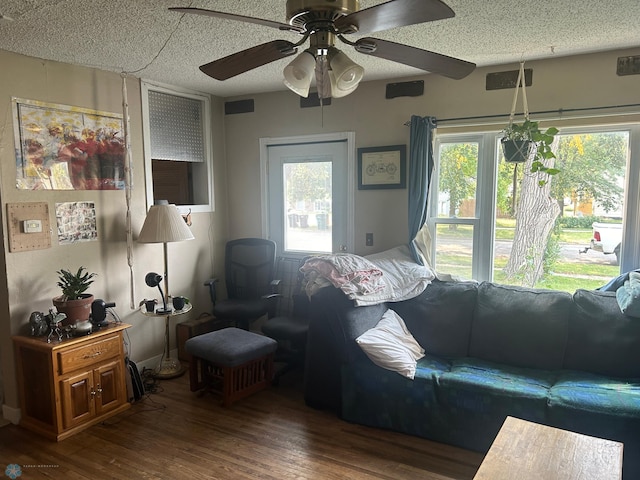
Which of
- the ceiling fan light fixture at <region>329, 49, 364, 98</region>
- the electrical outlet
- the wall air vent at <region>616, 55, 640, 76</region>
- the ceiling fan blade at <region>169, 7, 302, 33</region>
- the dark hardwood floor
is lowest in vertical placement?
the dark hardwood floor

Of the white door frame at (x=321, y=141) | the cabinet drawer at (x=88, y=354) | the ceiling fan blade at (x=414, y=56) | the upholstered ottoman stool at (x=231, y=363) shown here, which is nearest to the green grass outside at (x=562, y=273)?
the white door frame at (x=321, y=141)

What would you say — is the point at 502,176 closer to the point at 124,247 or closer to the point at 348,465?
the point at 348,465

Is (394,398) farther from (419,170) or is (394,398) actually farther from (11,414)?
(11,414)

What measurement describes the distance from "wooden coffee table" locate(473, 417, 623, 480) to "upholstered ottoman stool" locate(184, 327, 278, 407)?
1861 millimetres

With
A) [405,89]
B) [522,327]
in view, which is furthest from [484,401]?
[405,89]

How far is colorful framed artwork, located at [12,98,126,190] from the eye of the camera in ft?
9.70

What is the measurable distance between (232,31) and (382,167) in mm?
1738

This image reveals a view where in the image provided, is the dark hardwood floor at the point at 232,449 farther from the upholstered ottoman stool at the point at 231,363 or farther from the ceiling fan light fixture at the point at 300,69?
the ceiling fan light fixture at the point at 300,69

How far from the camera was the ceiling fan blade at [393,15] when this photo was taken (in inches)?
55.7

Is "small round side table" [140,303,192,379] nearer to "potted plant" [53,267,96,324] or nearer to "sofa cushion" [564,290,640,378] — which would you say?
"potted plant" [53,267,96,324]

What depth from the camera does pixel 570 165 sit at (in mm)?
3326

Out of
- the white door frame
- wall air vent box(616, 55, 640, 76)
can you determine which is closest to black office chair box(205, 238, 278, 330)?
the white door frame

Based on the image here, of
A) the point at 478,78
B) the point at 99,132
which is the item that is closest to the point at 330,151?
the point at 478,78

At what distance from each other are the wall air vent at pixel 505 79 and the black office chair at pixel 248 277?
90.0 inches
